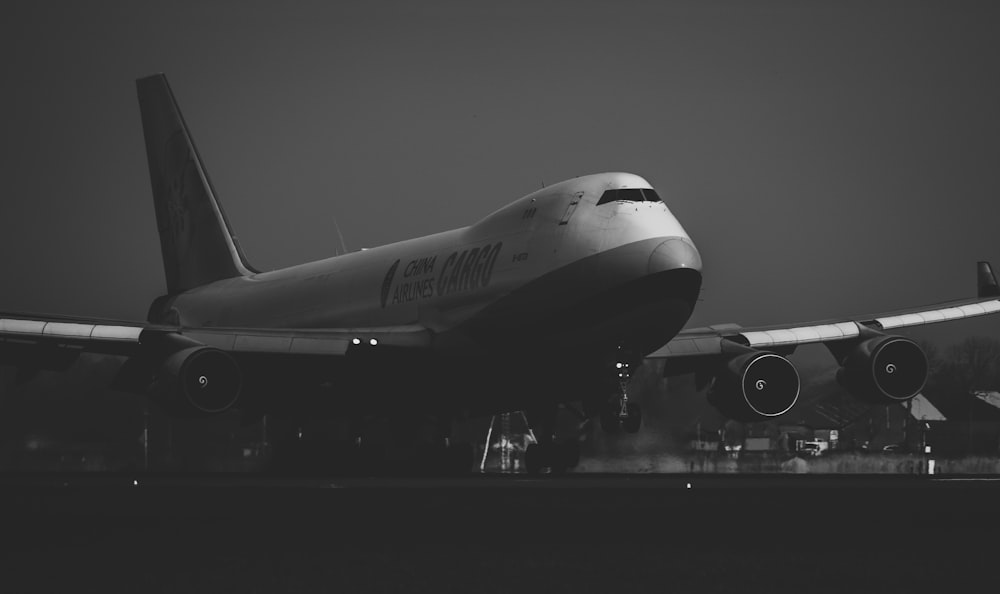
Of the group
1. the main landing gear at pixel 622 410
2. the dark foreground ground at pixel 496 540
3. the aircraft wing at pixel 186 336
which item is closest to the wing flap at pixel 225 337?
the aircraft wing at pixel 186 336

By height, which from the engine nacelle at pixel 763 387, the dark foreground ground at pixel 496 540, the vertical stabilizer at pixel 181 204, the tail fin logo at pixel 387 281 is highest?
the vertical stabilizer at pixel 181 204

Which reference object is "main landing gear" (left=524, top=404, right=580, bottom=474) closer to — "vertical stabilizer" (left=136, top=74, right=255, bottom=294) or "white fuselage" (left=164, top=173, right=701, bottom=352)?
"white fuselage" (left=164, top=173, right=701, bottom=352)

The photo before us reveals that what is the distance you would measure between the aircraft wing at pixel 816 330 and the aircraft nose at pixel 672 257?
4.49 m

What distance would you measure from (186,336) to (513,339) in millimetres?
7651

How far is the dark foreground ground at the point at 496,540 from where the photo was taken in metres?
10.5

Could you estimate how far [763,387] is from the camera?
3039 centimetres

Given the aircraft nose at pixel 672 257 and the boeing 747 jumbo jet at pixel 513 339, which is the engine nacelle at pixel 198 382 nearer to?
the boeing 747 jumbo jet at pixel 513 339

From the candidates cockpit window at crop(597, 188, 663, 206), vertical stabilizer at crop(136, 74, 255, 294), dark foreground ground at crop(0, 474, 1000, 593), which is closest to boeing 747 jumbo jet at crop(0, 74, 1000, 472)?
cockpit window at crop(597, 188, 663, 206)

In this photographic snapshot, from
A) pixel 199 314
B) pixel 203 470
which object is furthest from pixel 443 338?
pixel 199 314

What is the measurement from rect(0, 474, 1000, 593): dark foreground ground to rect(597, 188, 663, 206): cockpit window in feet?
26.0

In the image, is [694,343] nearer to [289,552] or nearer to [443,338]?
[443,338]

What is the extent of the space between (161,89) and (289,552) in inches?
1529

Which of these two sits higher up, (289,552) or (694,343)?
(694,343)

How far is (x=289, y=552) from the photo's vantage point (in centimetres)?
1234
